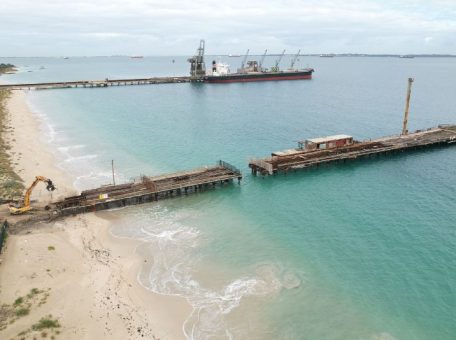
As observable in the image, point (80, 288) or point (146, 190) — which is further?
point (146, 190)

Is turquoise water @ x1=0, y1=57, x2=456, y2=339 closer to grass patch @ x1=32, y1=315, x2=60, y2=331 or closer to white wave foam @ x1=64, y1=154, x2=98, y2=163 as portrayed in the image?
white wave foam @ x1=64, y1=154, x2=98, y2=163

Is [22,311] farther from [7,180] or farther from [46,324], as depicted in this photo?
[7,180]

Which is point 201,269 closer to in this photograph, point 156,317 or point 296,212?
point 156,317

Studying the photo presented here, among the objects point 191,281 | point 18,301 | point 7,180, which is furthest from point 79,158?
point 191,281

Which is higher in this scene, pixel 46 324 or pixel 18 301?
pixel 18 301

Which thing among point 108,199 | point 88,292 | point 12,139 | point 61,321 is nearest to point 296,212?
point 108,199

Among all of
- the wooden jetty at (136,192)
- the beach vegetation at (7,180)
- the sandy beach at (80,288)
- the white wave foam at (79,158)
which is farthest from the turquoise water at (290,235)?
the beach vegetation at (7,180)

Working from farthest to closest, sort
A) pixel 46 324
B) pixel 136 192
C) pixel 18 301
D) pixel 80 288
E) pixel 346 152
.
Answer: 1. pixel 346 152
2. pixel 136 192
3. pixel 80 288
4. pixel 18 301
5. pixel 46 324

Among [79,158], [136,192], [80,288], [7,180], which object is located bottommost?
[80,288]
